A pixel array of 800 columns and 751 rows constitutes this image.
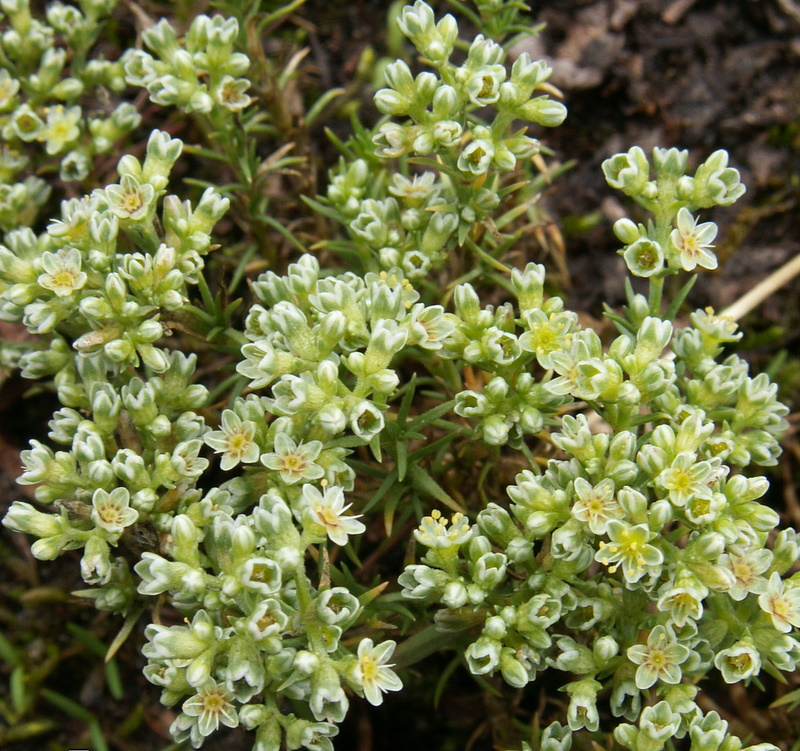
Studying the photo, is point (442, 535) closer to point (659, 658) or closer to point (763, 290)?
point (659, 658)

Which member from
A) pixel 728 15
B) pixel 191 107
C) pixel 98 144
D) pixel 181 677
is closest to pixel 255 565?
pixel 181 677

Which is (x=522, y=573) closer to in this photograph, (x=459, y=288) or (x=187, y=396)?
(x=459, y=288)

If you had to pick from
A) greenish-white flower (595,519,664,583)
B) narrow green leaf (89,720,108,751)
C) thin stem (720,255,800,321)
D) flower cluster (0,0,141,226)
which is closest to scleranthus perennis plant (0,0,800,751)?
greenish-white flower (595,519,664,583)

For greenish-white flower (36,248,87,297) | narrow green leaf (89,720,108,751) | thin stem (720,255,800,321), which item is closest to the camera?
greenish-white flower (36,248,87,297)

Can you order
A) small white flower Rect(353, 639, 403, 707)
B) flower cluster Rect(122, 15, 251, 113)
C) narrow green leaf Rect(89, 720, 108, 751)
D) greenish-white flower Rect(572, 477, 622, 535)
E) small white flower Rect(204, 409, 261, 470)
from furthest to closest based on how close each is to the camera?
narrow green leaf Rect(89, 720, 108, 751)
flower cluster Rect(122, 15, 251, 113)
small white flower Rect(204, 409, 261, 470)
greenish-white flower Rect(572, 477, 622, 535)
small white flower Rect(353, 639, 403, 707)

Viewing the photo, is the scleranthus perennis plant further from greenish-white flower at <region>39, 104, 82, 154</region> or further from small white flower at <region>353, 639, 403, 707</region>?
greenish-white flower at <region>39, 104, 82, 154</region>

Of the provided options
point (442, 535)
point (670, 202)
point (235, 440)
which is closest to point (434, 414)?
point (442, 535)

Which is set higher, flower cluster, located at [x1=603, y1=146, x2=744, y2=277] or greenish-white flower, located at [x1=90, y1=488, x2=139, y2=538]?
flower cluster, located at [x1=603, y1=146, x2=744, y2=277]

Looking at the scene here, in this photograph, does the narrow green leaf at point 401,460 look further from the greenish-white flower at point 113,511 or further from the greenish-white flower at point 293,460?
the greenish-white flower at point 113,511
